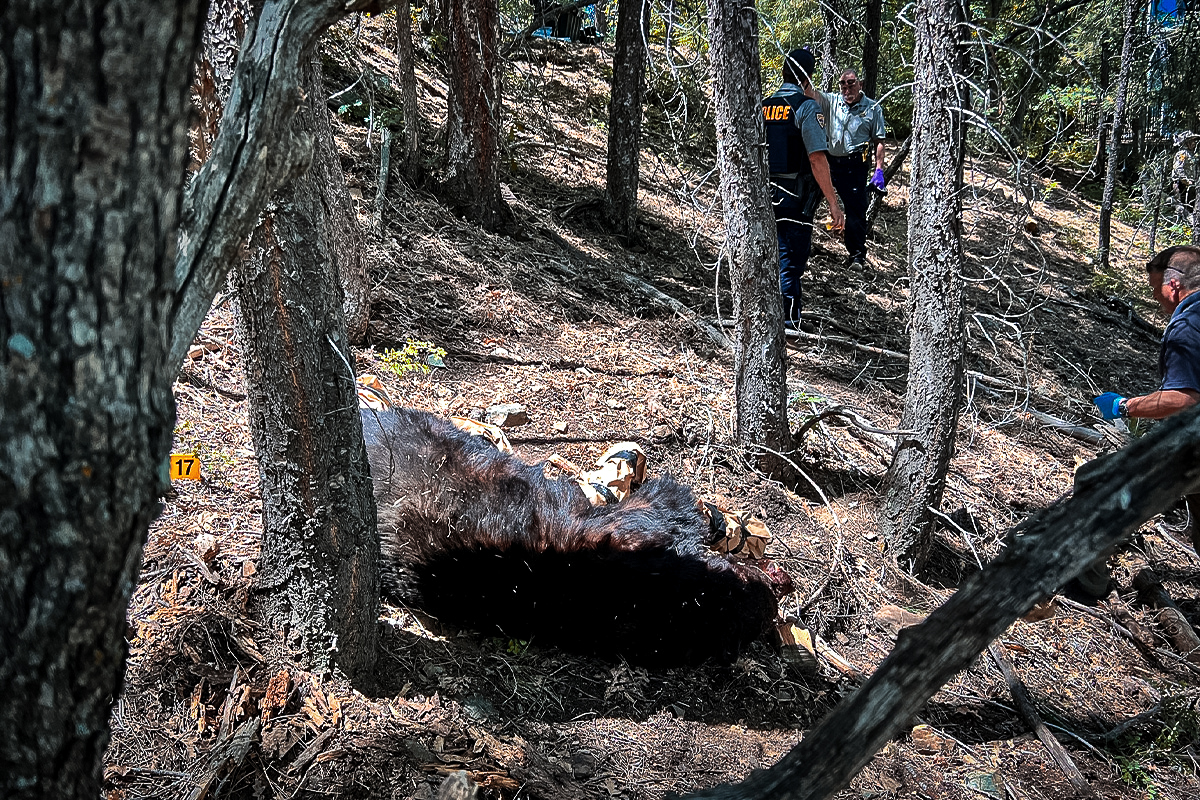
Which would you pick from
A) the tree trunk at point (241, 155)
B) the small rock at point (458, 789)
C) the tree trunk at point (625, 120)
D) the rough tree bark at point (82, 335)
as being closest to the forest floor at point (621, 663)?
the tree trunk at point (625, 120)

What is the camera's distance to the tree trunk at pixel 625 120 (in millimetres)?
8242

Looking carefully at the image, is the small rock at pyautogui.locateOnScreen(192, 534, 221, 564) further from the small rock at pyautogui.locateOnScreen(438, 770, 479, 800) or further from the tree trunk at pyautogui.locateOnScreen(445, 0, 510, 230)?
the tree trunk at pyautogui.locateOnScreen(445, 0, 510, 230)

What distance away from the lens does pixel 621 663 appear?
417 cm

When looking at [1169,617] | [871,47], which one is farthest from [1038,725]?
[871,47]

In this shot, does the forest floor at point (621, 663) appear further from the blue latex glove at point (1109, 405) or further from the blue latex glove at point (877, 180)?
the blue latex glove at point (877, 180)

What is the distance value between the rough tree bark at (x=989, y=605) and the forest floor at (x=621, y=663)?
1.77 m

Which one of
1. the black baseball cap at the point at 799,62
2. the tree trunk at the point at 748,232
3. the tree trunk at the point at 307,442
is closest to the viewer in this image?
the tree trunk at the point at 307,442

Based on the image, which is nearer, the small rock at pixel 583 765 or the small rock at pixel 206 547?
the small rock at pixel 583 765

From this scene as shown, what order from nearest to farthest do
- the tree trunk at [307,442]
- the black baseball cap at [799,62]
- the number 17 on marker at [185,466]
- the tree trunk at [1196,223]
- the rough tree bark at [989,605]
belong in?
the rough tree bark at [989,605] < the tree trunk at [307,442] < the number 17 on marker at [185,466] < the black baseball cap at [799,62] < the tree trunk at [1196,223]

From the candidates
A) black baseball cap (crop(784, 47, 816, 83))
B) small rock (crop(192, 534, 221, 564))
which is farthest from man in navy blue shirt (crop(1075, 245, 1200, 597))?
small rock (crop(192, 534, 221, 564))

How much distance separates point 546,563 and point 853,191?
5630mm

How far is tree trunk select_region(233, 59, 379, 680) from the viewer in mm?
2773

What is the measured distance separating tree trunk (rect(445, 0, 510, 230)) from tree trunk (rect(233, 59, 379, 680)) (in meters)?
4.66

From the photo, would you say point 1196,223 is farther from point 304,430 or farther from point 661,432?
point 304,430
